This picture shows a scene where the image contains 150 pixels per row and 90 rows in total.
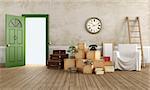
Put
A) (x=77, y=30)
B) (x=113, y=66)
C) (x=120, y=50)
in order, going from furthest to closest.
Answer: (x=77, y=30) < (x=120, y=50) < (x=113, y=66)

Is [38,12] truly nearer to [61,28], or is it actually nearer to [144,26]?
[61,28]

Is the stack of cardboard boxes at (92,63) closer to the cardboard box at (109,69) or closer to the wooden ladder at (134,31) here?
the cardboard box at (109,69)

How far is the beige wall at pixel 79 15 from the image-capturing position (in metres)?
11.7

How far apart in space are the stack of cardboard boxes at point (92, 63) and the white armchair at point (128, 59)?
61 cm

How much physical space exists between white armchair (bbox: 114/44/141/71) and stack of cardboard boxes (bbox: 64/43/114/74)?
605mm

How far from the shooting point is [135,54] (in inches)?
369

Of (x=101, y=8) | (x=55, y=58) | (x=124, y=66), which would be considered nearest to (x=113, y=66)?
(x=124, y=66)

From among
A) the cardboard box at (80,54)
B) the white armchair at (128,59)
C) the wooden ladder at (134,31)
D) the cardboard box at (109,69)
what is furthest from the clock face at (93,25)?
the cardboard box at (109,69)

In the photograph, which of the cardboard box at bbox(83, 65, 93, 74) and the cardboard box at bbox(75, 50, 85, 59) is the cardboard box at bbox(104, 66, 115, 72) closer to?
the cardboard box at bbox(83, 65, 93, 74)

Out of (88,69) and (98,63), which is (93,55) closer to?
(98,63)

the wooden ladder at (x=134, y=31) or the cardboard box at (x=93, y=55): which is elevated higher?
the wooden ladder at (x=134, y=31)

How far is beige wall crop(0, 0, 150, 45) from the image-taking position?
11711mm

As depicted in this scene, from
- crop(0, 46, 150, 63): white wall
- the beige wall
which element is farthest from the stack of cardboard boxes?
the beige wall

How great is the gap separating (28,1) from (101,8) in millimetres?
3158
